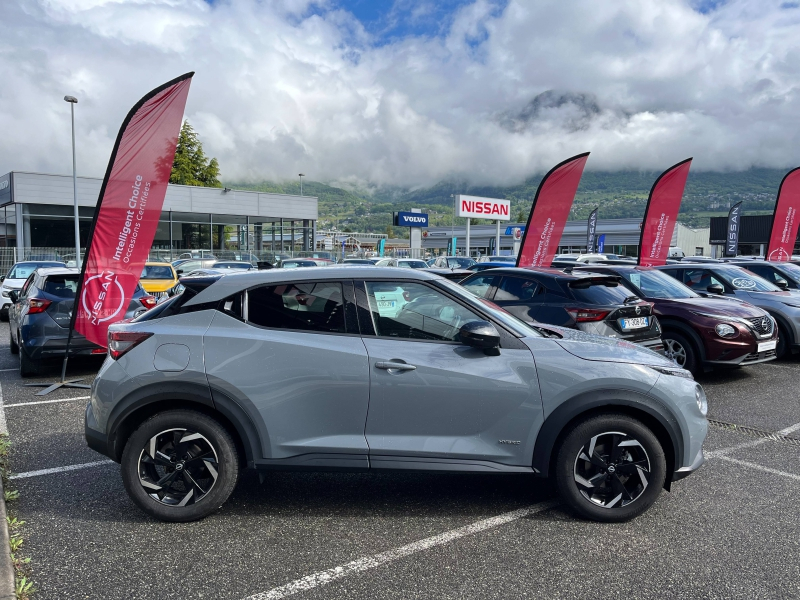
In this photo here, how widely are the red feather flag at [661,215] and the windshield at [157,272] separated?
500 inches

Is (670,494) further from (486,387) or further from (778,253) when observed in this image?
(778,253)

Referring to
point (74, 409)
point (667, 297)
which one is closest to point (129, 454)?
point (74, 409)

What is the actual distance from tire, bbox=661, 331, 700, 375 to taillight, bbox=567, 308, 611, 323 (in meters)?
1.71

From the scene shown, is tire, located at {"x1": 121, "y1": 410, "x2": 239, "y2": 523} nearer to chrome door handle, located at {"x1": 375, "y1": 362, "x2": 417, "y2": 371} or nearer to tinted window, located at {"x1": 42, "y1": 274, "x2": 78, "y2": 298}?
chrome door handle, located at {"x1": 375, "y1": 362, "x2": 417, "y2": 371}

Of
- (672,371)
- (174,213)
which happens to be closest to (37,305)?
(672,371)

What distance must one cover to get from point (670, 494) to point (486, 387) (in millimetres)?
1688

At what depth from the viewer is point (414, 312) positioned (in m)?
3.86

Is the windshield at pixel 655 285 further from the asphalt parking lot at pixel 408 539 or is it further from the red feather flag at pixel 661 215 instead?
the red feather flag at pixel 661 215

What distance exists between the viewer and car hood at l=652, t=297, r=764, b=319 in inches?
319

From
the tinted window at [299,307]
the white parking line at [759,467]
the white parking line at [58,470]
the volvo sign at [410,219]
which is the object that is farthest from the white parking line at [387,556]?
the volvo sign at [410,219]

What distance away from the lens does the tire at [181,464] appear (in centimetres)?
375

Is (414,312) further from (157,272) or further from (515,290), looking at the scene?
(157,272)

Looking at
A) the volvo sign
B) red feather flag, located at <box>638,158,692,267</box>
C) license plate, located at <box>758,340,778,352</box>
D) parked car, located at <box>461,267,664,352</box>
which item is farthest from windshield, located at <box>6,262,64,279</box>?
the volvo sign

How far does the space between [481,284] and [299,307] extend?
15.8 ft
